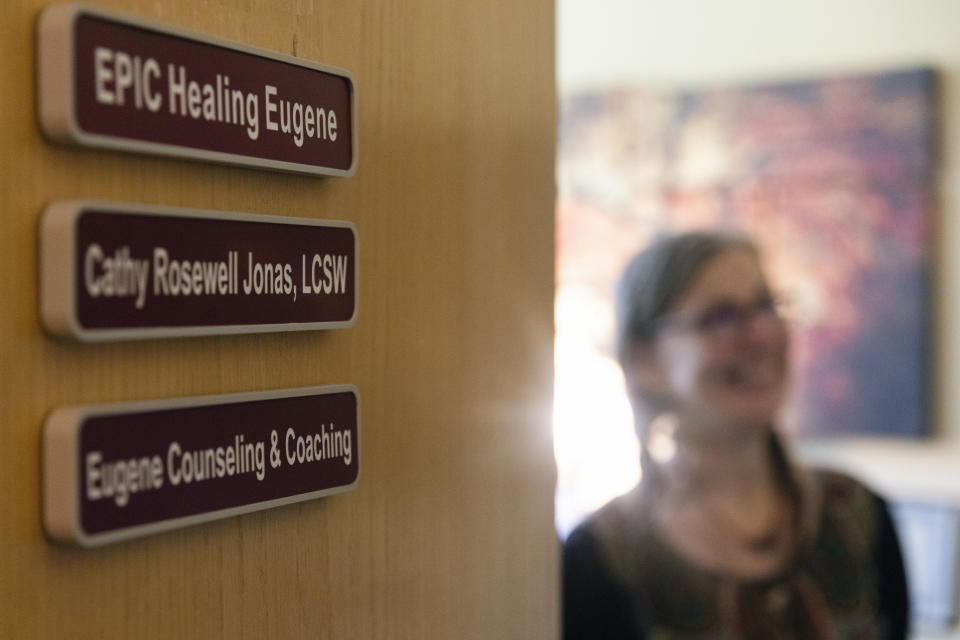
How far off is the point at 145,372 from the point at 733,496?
1.61 meters

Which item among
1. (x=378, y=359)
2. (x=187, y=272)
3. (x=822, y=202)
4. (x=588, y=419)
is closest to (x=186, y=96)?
(x=187, y=272)

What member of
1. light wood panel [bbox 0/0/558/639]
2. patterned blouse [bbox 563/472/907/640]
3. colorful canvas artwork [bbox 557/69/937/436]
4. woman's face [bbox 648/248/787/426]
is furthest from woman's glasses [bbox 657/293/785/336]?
colorful canvas artwork [bbox 557/69/937/436]

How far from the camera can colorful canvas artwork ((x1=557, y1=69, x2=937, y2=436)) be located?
10.0 feet

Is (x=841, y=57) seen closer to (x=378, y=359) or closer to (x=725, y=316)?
(x=725, y=316)

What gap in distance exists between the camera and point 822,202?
3166mm

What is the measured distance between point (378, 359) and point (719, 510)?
4.71 ft

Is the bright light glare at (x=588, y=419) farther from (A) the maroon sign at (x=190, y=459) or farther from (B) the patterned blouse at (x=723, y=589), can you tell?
(A) the maroon sign at (x=190, y=459)

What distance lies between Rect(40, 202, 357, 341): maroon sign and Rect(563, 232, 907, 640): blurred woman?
55.1 inches

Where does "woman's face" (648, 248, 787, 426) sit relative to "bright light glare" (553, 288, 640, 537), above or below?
above

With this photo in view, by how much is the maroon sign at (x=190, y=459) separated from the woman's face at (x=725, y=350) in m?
1.39

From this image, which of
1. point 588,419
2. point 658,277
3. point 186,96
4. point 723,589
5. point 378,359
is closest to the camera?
point 186,96

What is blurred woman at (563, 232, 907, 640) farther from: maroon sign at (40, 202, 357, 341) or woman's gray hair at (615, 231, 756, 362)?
maroon sign at (40, 202, 357, 341)

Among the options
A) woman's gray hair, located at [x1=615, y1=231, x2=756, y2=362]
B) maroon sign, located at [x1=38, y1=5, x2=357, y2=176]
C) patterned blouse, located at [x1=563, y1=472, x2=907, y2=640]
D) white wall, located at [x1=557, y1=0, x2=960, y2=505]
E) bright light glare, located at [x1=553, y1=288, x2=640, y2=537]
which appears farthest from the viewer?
bright light glare, located at [x1=553, y1=288, x2=640, y2=537]

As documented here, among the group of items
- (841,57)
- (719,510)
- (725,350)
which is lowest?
(719,510)
